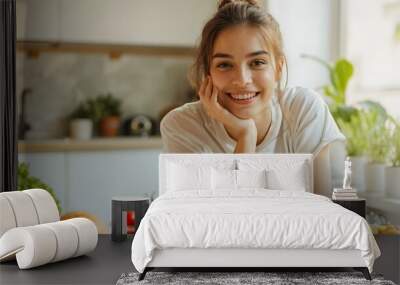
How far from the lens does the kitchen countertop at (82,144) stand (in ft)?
22.6

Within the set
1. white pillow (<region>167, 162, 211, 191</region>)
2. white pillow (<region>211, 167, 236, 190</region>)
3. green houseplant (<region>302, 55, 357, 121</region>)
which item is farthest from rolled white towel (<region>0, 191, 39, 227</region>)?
green houseplant (<region>302, 55, 357, 121</region>)

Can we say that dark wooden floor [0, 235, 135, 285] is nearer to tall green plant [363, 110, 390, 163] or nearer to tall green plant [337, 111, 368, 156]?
tall green plant [337, 111, 368, 156]

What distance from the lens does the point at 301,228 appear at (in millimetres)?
4938

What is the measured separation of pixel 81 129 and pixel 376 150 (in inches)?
115

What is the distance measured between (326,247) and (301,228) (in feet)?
0.76

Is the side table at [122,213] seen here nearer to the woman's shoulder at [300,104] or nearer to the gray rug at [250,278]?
the gray rug at [250,278]

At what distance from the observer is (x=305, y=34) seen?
273 inches

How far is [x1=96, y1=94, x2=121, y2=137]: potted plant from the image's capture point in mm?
6938

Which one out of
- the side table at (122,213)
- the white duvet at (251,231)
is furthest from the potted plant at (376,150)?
the side table at (122,213)

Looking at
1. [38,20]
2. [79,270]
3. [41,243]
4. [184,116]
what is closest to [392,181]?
[184,116]

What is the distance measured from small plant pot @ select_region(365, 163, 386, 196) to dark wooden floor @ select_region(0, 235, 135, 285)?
2520 millimetres

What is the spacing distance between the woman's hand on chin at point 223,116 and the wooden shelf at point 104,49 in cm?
38

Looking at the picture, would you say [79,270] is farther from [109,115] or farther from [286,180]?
[286,180]

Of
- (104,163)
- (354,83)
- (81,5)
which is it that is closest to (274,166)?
(354,83)
